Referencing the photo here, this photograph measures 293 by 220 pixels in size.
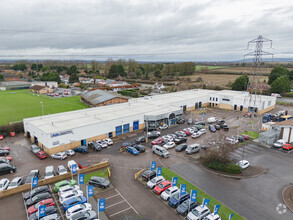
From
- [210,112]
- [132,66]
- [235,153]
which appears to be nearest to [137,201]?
[235,153]

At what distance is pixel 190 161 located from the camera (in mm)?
23031

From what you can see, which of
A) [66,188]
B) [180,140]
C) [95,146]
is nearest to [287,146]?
[180,140]

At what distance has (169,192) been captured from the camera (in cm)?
1672

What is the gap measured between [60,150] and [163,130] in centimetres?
1561

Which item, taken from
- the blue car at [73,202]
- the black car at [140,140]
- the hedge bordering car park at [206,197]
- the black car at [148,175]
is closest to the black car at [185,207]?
the hedge bordering car park at [206,197]

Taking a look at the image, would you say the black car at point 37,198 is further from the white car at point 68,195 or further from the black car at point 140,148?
the black car at point 140,148

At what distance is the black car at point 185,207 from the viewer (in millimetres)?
14806

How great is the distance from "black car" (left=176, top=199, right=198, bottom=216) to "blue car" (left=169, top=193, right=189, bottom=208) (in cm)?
38

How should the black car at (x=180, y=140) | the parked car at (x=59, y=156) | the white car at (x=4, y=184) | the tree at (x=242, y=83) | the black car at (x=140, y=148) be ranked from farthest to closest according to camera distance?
1. the tree at (x=242, y=83)
2. the black car at (x=180, y=140)
3. the black car at (x=140, y=148)
4. the parked car at (x=59, y=156)
5. the white car at (x=4, y=184)

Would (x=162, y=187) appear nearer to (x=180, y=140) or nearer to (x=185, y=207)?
(x=185, y=207)

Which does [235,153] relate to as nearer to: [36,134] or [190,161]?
[190,161]

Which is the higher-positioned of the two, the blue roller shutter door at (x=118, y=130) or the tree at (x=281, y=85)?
the tree at (x=281, y=85)

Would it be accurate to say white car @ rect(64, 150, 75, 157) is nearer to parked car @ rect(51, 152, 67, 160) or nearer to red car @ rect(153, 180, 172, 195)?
parked car @ rect(51, 152, 67, 160)

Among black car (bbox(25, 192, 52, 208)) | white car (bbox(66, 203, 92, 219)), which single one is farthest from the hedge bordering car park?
black car (bbox(25, 192, 52, 208))
